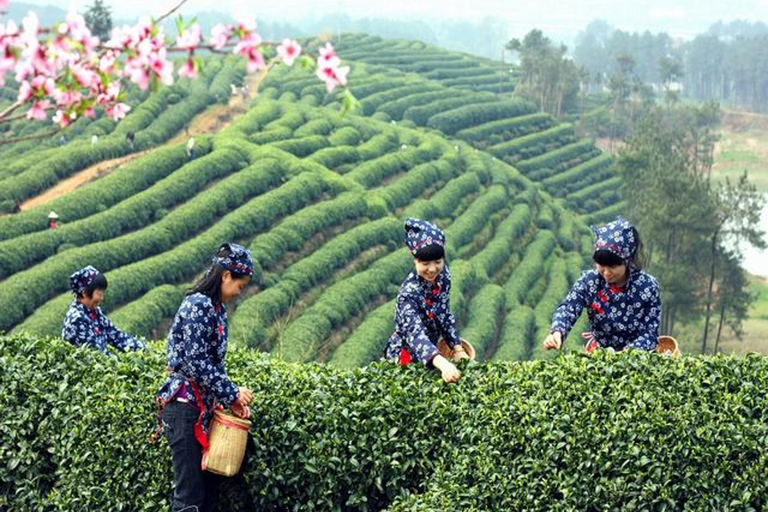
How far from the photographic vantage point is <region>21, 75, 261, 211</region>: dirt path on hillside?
30.9m

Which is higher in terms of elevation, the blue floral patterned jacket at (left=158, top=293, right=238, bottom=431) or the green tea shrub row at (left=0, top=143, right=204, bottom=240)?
the blue floral patterned jacket at (left=158, top=293, right=238, bottom=431)

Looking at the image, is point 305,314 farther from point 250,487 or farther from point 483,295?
point 250,487

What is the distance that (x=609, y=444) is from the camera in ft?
17.8

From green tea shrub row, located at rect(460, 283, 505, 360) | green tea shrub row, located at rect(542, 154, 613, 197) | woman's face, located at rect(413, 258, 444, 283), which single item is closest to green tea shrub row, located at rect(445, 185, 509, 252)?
green tea shrub row, located at rect(460, 283, 505, 360)

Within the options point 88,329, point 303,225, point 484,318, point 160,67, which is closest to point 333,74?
point 160,67

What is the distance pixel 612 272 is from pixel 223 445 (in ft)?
8.59

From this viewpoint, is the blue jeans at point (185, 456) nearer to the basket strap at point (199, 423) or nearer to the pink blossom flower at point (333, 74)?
the basket strap at point (199, 423)

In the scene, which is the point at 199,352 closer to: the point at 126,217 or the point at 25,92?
the point at 25,92

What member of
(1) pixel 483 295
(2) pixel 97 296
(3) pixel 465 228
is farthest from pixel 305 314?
(2) pixel 97 296

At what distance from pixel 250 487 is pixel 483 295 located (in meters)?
27.1

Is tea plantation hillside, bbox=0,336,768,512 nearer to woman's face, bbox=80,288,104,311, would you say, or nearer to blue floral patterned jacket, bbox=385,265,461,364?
blue floral patterned jacket, bbox=385,265,461,364

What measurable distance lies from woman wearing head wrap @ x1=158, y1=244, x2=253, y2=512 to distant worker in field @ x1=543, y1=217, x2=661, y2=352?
199cm

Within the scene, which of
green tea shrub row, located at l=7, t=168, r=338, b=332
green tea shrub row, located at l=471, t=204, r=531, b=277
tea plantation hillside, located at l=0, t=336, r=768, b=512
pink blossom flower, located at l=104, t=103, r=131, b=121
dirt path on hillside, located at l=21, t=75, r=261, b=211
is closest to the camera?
pink blossom flower, located at l=104, t=103, r=131, b=121

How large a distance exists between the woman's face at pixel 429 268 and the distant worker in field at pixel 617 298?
2.67 feet
